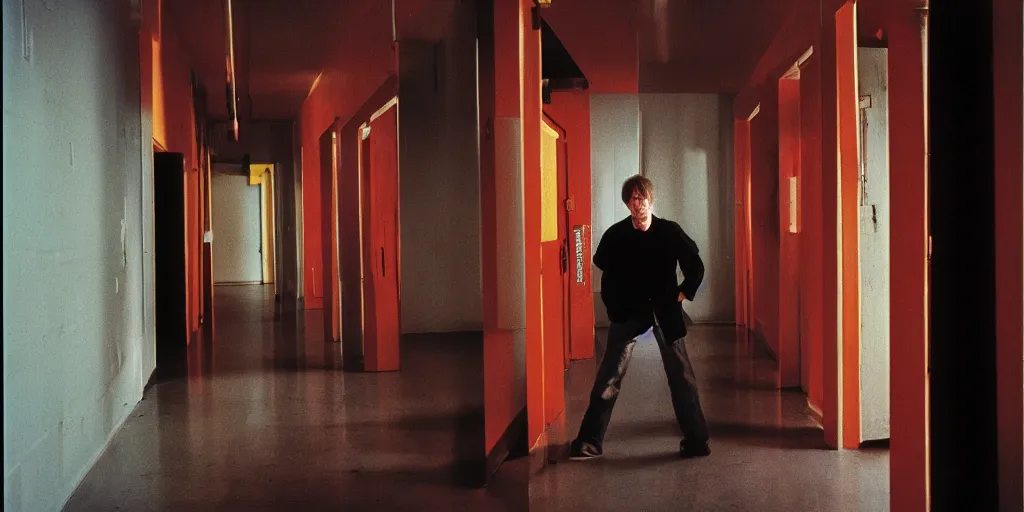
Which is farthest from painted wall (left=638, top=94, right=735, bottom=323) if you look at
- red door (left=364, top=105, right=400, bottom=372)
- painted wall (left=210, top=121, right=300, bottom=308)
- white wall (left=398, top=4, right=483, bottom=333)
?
painted wall (left=210, top=121, right=300, bottom=308)

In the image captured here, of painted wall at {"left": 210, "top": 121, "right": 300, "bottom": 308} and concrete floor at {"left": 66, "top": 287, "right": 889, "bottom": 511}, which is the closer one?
concrete floor at {"left": 66, "top": 287, "right": 889, "bottom": 511}

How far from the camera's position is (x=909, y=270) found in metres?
3.39

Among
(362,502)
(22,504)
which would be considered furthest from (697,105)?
(22,504)

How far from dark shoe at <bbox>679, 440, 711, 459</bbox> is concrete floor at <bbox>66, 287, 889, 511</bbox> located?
96mm

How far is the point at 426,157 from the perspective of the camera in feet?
Result: 35.7

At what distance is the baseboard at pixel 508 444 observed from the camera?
466 centimetres

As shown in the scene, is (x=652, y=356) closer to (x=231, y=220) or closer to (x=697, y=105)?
(x=697, y=105)

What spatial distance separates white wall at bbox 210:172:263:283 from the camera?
19172mm

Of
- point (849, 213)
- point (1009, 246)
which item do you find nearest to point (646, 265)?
point (849, 213)

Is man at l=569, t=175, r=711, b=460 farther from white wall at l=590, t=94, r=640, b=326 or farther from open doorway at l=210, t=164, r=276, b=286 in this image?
open doorway at l=210, t=164, r=276, b=286

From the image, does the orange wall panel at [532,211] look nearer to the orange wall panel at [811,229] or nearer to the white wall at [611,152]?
the orange wall panel at [811,229]

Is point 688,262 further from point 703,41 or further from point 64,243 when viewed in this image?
point 703,41

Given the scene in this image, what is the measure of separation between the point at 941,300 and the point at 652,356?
18.8 ft

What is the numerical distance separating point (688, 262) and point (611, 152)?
8.35 feet
